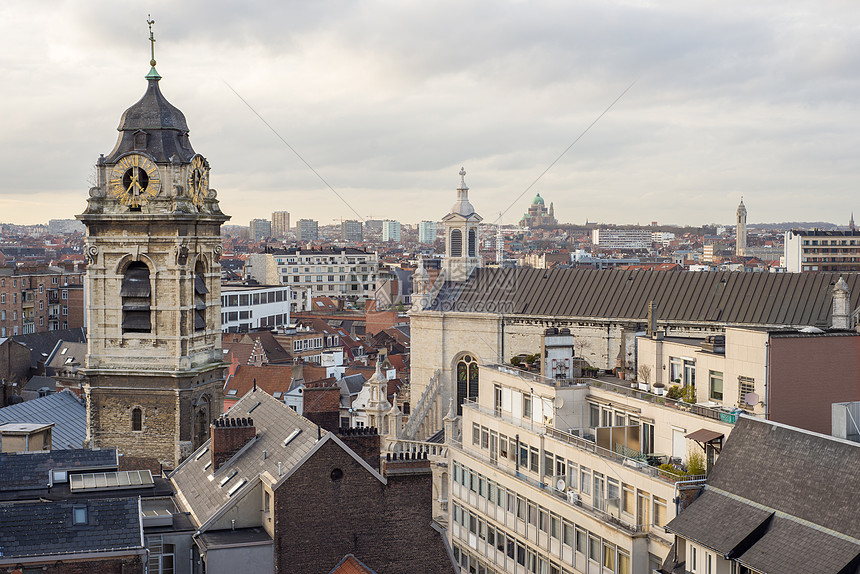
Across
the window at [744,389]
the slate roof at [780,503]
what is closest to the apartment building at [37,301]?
the window at [744,389]

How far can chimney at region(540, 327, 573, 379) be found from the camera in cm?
3803

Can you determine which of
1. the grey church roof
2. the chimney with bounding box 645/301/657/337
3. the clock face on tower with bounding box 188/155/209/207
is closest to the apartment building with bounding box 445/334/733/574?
the chimney with bounding box 645/301/657/337

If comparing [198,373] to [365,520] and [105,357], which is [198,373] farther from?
[365,520]

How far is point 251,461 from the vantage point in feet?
107

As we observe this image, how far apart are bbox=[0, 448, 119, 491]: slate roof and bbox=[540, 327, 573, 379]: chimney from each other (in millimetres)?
14769

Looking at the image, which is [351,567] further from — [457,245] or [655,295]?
[457,245]

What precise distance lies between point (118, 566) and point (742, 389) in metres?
17.3

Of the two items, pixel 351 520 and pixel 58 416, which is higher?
pixel 351 520

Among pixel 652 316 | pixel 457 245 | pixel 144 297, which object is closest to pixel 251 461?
pixel 144 297

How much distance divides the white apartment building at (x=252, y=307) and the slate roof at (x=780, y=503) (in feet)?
327

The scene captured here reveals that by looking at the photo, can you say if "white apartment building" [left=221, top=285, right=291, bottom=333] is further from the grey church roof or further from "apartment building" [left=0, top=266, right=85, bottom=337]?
the grey church roof

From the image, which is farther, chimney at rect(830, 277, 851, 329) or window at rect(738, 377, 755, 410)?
chimney at rect(830, 277, 851, 329)

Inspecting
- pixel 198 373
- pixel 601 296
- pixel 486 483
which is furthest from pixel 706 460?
pixel 601 296

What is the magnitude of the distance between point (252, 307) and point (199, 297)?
92859 mm
